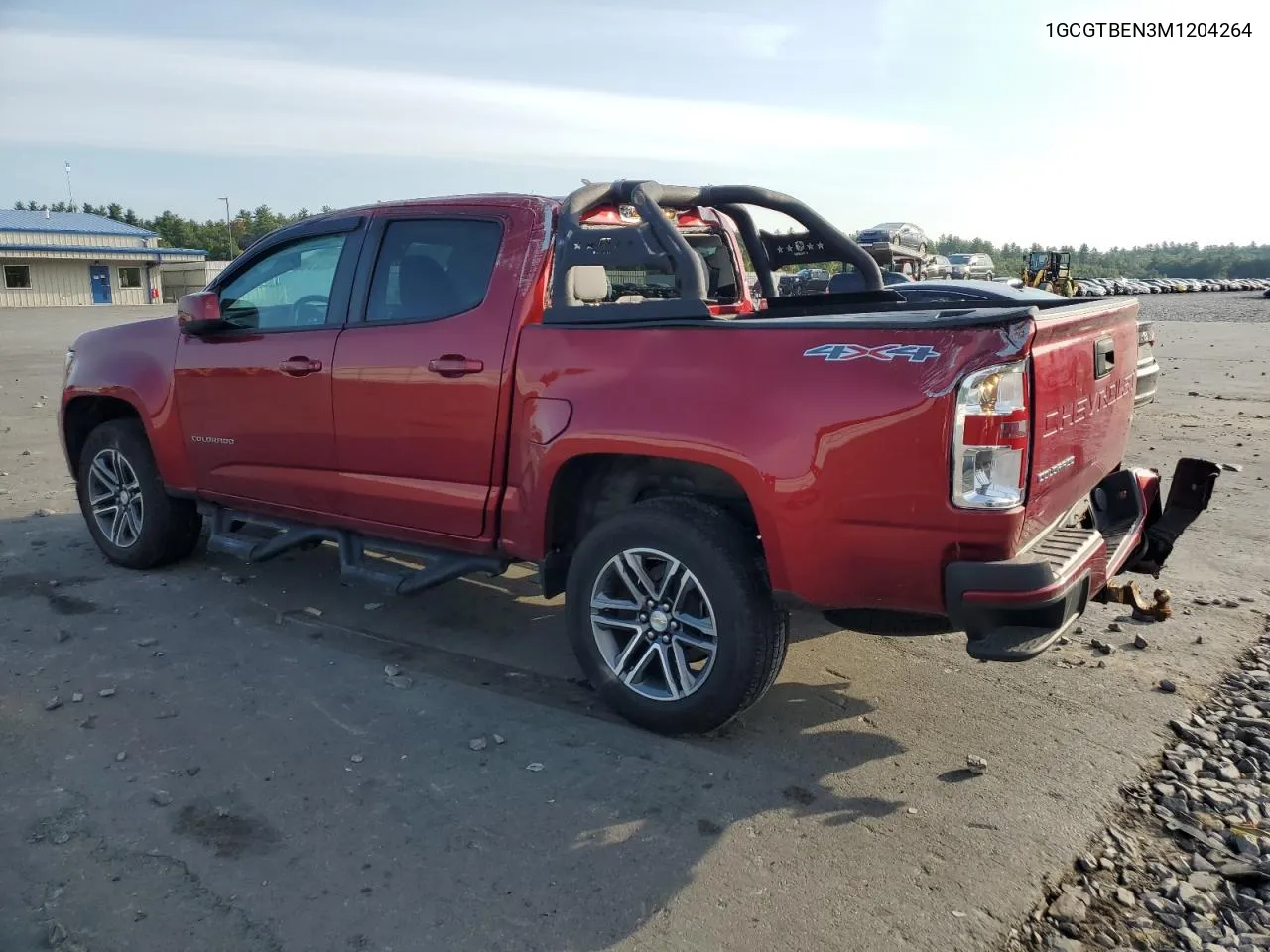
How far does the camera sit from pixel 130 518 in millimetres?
5801

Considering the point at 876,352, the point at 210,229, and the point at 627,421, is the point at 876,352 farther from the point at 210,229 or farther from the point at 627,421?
the point at 210,229

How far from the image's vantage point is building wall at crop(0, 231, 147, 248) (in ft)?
155

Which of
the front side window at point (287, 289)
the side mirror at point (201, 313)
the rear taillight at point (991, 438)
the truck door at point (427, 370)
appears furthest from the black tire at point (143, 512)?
the rear taillight at point (991, 438)

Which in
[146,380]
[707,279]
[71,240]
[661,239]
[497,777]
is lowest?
[497,777]

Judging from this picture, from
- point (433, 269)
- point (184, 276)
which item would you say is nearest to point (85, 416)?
point (433, 269)

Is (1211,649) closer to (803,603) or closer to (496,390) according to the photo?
(803,603)

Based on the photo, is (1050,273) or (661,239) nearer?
(661,239)

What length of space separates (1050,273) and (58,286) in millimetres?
45743

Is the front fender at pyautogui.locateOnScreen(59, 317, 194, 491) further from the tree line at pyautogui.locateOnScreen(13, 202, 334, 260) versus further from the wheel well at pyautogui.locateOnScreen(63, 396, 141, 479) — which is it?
the tree line at pyautogui.locateOnScreen(13, 202, 334, 260)

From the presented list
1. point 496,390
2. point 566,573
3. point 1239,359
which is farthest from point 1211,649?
point 1239,359

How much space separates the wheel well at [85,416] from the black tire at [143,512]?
155mm

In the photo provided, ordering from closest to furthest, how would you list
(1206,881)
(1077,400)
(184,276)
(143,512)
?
(1206,881) < (1077,400) < (143,512) < (184,276)

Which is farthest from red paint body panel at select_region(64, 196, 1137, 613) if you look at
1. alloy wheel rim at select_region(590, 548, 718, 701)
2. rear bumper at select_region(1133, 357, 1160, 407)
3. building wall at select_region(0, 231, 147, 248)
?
building wall at select_region(0, 231, 147, 248)

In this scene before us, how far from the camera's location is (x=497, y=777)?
352 cm
